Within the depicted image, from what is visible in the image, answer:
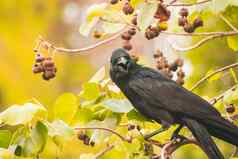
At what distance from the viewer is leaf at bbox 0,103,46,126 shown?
3.38 meters

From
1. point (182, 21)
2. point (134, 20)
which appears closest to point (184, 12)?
point (182, 21)

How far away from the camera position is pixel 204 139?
12.5 feet

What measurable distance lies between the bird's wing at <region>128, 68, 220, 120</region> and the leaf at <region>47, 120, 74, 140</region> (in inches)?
26.9

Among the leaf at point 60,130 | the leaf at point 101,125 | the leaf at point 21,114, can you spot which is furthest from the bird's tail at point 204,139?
the leaf at point 21,114

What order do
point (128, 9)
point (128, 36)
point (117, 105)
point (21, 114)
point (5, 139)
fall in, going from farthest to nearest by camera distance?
point (128, 36)
point (128, 9)
point (117, 105)
point (5, 139)
point (21, 114)

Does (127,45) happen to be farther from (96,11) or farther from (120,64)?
(96,11)

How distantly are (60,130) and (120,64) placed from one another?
736mm

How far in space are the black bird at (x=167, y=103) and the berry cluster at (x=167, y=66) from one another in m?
0.03

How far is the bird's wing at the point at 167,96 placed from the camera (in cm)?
393

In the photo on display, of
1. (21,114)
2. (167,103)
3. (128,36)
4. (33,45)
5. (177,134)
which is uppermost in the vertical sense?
(128,36)

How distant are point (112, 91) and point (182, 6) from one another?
1.62 ft

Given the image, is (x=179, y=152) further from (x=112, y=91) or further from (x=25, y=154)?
(x=25, y=154)

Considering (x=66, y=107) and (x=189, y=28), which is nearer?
(x=66, y=107)

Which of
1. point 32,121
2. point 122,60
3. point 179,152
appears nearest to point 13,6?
point 179,152
